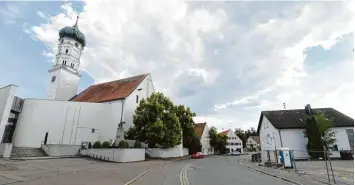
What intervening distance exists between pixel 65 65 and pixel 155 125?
2575cm

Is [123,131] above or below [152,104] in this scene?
below

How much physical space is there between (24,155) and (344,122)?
43622 mm

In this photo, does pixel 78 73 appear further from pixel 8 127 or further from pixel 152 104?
pixel 152 104

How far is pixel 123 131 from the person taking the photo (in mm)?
35906

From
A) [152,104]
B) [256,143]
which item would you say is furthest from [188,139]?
[256,143]

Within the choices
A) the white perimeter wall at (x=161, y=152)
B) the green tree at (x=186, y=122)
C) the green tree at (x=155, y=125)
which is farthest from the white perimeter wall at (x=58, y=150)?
the green tree at (x=186, y=122)

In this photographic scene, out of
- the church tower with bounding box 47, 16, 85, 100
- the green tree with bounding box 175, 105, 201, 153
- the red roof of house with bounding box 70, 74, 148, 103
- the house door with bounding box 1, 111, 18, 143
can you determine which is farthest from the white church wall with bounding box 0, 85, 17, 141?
the green tree with bounding box 175, 105, 201, 153

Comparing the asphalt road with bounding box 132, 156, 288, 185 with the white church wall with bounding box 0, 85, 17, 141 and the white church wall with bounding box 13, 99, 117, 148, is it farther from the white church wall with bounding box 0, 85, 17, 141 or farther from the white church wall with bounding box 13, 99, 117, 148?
the white church wall with bounding box 0, 85, 17, 141

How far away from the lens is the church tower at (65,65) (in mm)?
44625

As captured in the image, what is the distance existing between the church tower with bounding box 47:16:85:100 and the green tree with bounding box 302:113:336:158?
4444 centimetres

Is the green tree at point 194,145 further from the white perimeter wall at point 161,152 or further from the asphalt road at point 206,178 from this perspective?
the asphalt road at point 206,178

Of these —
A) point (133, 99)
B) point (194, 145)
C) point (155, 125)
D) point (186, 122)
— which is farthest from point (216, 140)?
point (155, 125)

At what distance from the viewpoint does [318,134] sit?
30172mm

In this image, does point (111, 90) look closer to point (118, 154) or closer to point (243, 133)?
point (118, 154)
